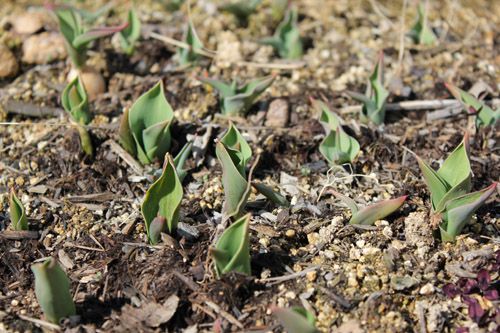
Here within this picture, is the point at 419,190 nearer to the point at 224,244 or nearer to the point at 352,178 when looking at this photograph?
the point at 352,178

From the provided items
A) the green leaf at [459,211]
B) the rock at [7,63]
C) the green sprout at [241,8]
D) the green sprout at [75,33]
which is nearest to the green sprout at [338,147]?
the green leaf at [459,211]

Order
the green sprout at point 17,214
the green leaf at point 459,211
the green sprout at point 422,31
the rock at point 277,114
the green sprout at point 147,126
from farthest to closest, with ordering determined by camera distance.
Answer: the green sprout at point 422,31
the rock at point 277,114
the green sprout at point 147,126
the green sprout at point 17,214
the green leaf at point 459,211

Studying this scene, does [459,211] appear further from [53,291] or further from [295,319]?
[53,291]

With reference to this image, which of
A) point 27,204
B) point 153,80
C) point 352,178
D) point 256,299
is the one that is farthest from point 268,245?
point 153,80

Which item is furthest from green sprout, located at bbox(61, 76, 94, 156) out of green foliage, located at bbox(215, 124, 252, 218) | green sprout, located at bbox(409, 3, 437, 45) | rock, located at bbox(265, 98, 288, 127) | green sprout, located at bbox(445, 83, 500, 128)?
green sprout, located at bbox(409, 3, 437, 45)

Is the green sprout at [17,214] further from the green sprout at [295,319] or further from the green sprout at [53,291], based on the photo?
the green sprout at [295,319]

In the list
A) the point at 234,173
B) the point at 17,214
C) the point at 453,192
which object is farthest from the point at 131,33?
the point at 453,192

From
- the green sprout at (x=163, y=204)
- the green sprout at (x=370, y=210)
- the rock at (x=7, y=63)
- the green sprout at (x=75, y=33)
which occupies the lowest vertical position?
the green sprout at (x=370, y=210)
